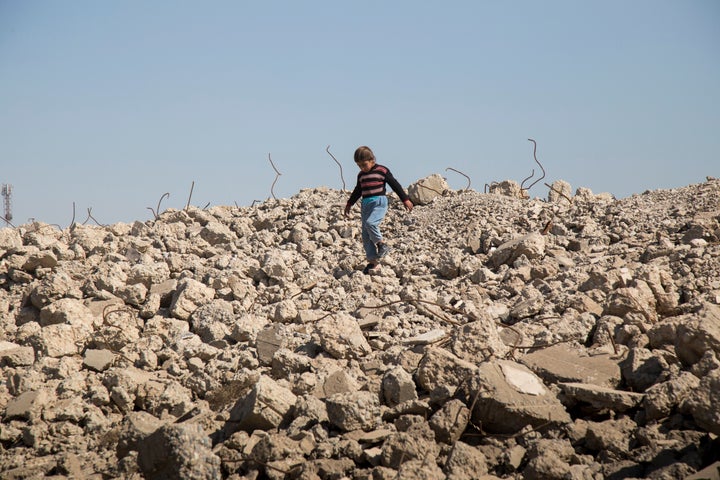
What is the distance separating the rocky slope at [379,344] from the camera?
12.9 ft

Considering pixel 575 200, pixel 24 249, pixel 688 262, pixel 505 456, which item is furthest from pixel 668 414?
pixel 24 249

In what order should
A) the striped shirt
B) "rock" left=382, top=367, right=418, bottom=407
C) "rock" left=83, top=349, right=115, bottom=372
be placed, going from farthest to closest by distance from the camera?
the striped shirt < "rock" left=83, top=349, right=115, bottom=372 < "rock" left=382, top=367, right=418, bottom=407

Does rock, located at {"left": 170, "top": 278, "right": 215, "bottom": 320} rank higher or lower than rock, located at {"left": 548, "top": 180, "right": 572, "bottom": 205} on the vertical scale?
lower

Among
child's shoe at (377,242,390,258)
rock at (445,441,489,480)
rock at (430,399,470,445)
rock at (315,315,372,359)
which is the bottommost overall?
rock at (445,441,489,480)

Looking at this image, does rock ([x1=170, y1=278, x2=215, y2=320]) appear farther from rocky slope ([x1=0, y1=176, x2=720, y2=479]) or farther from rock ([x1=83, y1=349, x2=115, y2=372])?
rock ([x1=83, y1=349, x2=115, y2=372])

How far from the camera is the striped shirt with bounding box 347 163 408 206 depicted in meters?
7.78

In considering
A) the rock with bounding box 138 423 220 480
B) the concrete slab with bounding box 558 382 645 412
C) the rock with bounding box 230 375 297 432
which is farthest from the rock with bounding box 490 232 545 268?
the rock with bounding box 138 423 220 480

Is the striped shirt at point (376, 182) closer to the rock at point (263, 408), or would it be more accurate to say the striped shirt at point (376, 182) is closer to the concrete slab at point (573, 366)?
the concrete slab at point (573, 366)

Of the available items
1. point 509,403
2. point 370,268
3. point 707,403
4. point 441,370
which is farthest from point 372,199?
point 707,403

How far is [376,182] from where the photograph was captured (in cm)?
780

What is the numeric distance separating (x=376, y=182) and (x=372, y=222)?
506 mm

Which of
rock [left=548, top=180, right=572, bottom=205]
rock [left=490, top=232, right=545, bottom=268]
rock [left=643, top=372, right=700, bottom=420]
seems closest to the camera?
rock [left=643, top=372, right=700, bottom=420]

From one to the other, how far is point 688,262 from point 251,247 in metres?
5.30

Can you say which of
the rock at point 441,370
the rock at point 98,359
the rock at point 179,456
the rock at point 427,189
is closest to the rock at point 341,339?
the rock at point 441,370
